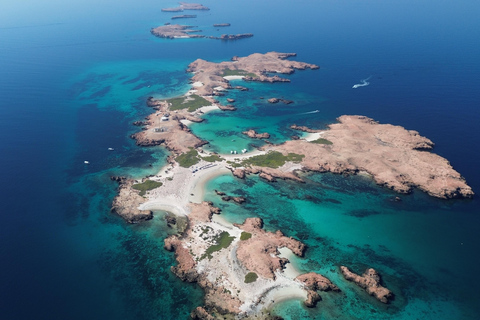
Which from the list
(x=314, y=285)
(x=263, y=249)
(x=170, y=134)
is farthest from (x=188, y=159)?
(x=314, y=285)

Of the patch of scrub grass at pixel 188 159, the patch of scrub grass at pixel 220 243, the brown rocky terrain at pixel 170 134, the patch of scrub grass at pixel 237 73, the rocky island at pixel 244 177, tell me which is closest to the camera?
the rocky island at pixel 244 177

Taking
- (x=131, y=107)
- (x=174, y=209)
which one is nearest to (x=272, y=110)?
(x=131, y=107)

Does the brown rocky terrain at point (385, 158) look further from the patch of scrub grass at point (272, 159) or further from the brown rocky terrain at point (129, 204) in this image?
the brown rocky terrain at point (129, 204)

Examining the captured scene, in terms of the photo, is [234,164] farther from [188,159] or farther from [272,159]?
[188,159]

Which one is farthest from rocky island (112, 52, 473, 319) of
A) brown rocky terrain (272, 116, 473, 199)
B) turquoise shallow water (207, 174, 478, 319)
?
turquoise shallow water (207, 174, 478, 319)

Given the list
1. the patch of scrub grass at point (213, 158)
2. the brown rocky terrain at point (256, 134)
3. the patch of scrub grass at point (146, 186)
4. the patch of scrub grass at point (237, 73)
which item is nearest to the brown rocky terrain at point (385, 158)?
the brown rocky terrain at point (256, 134)

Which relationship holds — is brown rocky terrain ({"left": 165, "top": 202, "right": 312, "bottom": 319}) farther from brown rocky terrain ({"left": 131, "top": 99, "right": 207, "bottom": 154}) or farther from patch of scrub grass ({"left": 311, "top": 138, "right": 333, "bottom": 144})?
patch of scrub grass ({"left": 311, "top": 138, "right": 333, "bottom": 144})
